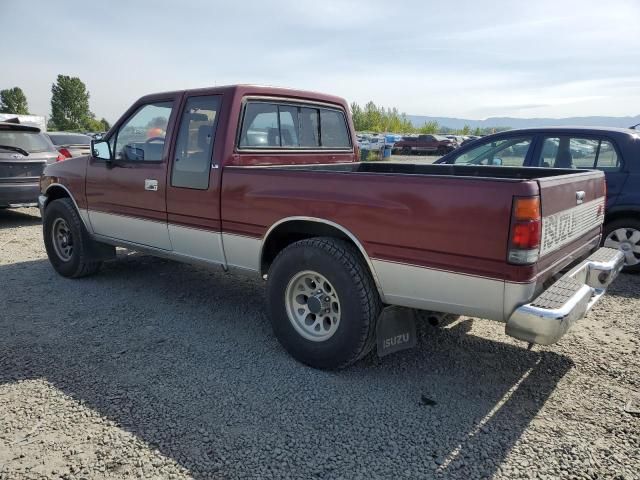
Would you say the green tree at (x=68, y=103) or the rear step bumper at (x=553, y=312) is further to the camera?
the green tree at (x=68, y=103)

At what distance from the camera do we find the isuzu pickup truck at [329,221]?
270 centimetres

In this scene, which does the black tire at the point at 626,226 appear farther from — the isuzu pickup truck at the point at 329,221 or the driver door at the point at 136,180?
the driver door at the point at 136,180

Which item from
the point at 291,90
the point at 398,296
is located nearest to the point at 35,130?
the point at 291,90

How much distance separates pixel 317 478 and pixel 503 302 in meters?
1.32

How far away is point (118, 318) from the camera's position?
4.47 metres

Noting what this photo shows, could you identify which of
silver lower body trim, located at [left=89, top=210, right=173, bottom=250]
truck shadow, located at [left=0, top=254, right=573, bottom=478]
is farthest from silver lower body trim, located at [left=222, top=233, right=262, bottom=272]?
silver lower body trim, located at [left=89, top=210, right=173, bottom=250]

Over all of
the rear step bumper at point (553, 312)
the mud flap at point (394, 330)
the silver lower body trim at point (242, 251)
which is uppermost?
the silver lower body trim at point (242, 251)

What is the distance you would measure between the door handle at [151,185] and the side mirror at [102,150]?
2.20ft

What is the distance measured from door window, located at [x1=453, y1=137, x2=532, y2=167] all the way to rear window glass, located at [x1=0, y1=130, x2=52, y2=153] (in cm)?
735

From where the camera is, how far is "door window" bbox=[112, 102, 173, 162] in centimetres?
450

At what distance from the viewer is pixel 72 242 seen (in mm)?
5547

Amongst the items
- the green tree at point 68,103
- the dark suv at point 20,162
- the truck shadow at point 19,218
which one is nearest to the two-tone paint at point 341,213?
the dark suv at point 20,162

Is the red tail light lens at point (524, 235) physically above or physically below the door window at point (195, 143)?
below

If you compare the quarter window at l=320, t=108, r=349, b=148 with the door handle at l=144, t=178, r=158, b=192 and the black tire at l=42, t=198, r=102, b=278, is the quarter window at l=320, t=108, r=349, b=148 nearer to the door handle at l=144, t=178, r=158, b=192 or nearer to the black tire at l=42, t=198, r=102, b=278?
the door handle at l=144, t=178, r=158, b=192
